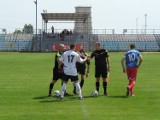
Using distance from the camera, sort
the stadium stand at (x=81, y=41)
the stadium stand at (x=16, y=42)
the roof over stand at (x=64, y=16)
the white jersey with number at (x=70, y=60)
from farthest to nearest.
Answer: the stadium stand at (x=16, y=42) < the stadium stand at (x=81, y=41) < the roof over stand at (x=64, y=16) < the white jersey with number at (x=70, y=60)

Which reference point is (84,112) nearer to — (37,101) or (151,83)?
(37,101)

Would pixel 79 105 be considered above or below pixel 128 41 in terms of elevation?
below

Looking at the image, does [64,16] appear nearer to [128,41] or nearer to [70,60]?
[128,41]

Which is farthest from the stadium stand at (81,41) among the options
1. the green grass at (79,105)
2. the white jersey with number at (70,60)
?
the white jersey with number at (70,60)

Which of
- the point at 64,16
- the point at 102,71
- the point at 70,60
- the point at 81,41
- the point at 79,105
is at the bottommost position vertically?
the point at 79,105

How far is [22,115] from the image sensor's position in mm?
12062

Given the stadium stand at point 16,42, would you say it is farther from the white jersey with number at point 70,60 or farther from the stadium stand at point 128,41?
the white jersey with number at point 70,60

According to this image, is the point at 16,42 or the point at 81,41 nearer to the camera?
the point at 81,41

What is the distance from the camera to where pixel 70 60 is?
14930 millimetres

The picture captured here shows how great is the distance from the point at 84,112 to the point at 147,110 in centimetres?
190

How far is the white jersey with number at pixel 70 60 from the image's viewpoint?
48.9 feet

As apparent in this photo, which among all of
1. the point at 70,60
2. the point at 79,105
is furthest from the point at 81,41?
the point at 79,105

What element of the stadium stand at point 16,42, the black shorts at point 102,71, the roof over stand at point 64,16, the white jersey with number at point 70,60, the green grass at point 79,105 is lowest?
the green grass at point 79,105

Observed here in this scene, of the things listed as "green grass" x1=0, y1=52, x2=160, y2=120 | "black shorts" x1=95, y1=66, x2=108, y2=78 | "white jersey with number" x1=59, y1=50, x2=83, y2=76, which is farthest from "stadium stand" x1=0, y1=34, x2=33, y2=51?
"white jersey with number" x1=59, y1=50, x2=83, y2=76
